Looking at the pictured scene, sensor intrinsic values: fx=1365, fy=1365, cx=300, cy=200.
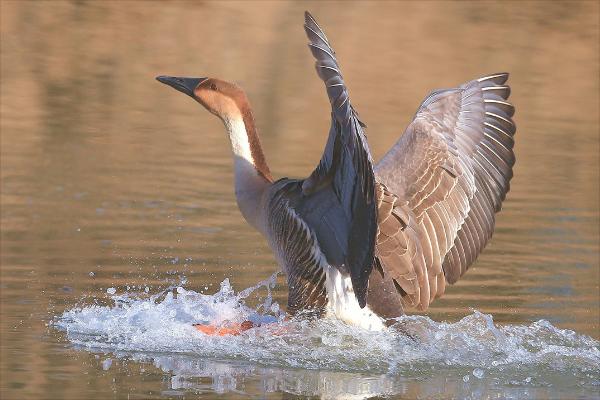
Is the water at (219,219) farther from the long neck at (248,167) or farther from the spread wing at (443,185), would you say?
the long neck at (248,167)

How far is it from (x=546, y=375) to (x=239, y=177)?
214 centimetres

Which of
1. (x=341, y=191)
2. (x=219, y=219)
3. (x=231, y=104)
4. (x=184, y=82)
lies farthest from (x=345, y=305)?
(x=219, y=219)

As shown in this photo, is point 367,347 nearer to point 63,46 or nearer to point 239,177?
point 239,177

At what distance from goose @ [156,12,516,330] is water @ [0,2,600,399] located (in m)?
0.28

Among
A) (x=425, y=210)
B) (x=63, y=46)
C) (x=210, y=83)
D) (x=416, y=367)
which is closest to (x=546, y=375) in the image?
(x=416, y=367)

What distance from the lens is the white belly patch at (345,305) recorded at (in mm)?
7746

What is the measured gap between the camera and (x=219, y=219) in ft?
38.6

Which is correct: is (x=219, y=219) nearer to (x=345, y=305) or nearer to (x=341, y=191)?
(x=345, y=305)

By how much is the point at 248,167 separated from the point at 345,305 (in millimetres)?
1024

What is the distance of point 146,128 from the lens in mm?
16703

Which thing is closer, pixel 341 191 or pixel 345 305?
pixel 341 191

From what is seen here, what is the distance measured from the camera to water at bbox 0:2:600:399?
23.6 feet

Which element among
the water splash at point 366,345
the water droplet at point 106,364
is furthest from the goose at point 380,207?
the water droplet at point 106,364

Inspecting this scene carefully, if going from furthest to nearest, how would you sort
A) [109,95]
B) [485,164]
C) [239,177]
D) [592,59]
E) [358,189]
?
[592,59] < [109,95] < [485,164] < [239,177] < [358,189]
